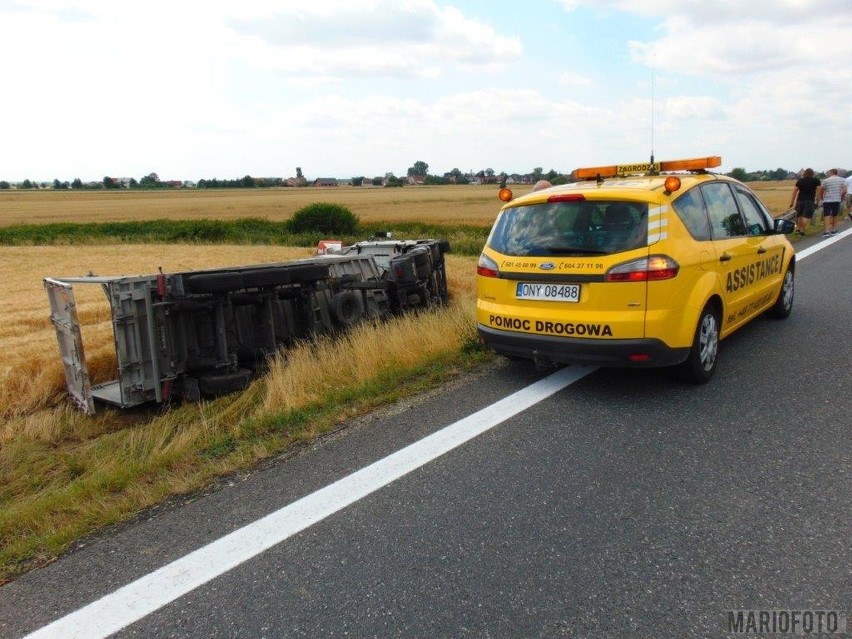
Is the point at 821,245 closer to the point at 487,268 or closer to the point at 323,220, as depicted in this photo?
the point at 487,268

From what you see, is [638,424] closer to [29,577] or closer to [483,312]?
[483,312]

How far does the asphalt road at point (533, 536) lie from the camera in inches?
97.7

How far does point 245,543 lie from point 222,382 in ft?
13.2

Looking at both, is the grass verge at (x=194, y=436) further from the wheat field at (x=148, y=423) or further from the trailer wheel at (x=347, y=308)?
the trailer wheel at (x=347, y=308)

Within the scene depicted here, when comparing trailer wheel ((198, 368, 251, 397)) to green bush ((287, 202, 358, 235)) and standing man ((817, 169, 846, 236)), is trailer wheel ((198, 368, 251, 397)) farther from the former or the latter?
green bush ((287, 202, 358, 235))

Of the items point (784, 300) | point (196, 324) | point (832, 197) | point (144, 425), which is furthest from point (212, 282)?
point (832, 197)

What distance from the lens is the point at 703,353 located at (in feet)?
16.4

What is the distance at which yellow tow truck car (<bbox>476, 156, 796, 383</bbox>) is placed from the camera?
457 cm

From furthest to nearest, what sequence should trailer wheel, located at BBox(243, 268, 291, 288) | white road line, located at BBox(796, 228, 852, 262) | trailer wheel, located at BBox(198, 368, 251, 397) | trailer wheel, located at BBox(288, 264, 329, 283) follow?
1. white road line, located at BBox(796, 228, 852, 262)
2. trailer wheel, located at BBox(288, 264, 329, 283)
3. trailer wheel, located at BBox(243, 268, 291, 288)
4. trailer wheel, located at BBox(198, 368, 251, 397)

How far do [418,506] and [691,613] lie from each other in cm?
135

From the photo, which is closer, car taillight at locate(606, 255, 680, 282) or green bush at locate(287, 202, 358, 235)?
car taillight at locate(606, 255, 680, 282)

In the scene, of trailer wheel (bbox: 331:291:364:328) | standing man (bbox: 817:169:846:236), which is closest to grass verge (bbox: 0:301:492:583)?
trailer wheel (bbox: 331:291:364:328)

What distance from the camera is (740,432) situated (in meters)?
4.11

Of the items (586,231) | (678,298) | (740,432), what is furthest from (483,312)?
(740,432)
